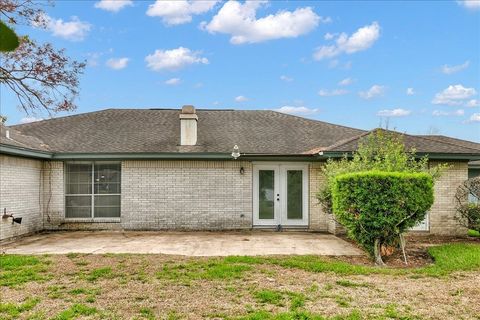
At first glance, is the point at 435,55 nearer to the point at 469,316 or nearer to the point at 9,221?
the point at 469,316

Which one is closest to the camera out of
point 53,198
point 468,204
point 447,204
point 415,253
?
point 415,253

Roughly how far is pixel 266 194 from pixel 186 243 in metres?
3.87

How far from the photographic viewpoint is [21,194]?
11.6 metres

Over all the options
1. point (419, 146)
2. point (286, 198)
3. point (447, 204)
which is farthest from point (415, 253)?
point (286, 198)

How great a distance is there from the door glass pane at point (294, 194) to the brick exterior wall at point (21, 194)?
8362 millimetres

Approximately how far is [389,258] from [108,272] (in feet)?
20.1

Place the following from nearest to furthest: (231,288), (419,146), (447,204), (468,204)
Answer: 1. (231,288)
2. (468,204)
3. (419,146)
4. (447,204)

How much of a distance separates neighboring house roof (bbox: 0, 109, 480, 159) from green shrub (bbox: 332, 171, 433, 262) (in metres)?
3.35

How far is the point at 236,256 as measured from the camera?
8.51 m

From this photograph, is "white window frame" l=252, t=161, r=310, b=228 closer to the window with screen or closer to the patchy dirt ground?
the patchy dirt ground

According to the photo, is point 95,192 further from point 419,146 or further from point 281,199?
point 419,146

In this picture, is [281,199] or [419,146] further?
[281,199]

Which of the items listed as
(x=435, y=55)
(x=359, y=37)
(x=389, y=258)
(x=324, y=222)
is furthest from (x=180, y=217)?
(x=435, y=55)

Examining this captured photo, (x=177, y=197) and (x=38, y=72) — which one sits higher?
(x=38, y=72)
